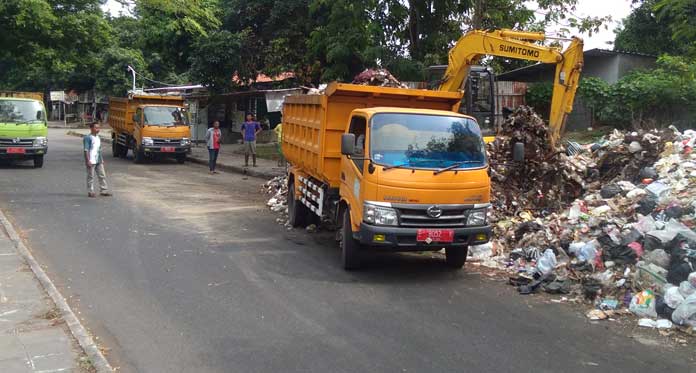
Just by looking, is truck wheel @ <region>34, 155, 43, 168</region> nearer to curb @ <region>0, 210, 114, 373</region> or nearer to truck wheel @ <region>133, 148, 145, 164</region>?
truck wheel @ <region>133, 148, 145, 164</region>

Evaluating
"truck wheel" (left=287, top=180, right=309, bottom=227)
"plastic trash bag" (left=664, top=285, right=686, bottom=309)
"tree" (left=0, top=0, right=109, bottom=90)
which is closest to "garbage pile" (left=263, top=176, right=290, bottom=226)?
"truck wheel" (left=287, top=180, right=309, bottom=227)

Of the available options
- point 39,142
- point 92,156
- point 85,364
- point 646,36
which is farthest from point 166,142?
point 646,36

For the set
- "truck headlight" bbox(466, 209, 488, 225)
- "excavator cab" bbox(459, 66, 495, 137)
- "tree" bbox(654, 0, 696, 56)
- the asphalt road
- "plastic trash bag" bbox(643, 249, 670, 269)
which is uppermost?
"tree" bbox(654, 0, 696, 56)

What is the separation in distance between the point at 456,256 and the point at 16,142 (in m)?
16.5

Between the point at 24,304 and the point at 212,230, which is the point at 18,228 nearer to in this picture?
the point at 212,230

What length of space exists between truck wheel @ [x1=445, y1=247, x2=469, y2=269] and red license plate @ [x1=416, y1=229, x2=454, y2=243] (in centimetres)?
84

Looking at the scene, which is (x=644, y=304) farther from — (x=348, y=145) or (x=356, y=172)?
(x=348, y=145)

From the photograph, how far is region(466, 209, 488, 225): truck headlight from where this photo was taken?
316 inches

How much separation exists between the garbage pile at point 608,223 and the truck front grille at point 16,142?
15.1 meters

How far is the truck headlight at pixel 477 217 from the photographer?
Answer: 803cm

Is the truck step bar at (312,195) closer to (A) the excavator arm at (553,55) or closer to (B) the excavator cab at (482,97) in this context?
(A) the excavator arm at (553,55)

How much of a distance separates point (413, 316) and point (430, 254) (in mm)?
3124

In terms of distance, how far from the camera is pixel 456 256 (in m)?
8.79

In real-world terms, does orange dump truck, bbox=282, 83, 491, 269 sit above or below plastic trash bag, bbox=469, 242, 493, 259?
above
